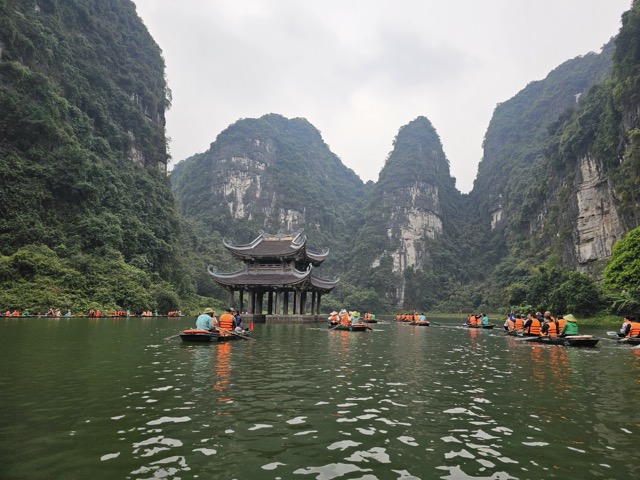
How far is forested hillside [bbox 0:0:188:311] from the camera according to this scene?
109 feet

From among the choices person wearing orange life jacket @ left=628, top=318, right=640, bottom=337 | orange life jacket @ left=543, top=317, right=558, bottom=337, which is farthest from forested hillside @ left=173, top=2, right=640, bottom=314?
orange life jacket @ left=543, top=317, right=558, bottom=337

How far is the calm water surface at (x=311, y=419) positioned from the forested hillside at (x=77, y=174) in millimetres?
24753

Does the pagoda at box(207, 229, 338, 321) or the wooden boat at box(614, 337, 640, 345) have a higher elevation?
the pagoda at box(207, 229, 338, 321)

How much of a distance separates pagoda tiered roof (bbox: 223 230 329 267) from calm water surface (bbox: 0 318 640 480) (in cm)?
2285

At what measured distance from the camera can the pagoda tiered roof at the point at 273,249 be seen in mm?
34000

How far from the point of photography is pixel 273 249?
3572 centimetres

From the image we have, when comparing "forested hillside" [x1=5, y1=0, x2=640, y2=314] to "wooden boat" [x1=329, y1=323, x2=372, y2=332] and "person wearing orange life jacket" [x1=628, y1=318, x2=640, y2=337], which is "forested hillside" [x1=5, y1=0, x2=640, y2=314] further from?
"wooden boat" [x1=329, y1=323, x2=372, y2=332]

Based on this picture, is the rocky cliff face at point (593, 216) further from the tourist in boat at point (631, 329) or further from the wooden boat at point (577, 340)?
the wooden boat at point (577, 340)

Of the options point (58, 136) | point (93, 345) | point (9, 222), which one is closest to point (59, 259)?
point (9, 222)

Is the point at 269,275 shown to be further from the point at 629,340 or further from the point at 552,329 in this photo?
the point at 629,340

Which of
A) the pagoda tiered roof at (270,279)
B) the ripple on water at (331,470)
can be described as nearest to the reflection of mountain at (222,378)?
the ripple on water at (331,470)

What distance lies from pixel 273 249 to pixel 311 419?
30.2 metres

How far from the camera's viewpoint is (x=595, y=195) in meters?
54.8

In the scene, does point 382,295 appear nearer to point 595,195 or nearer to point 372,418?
point 595,195
